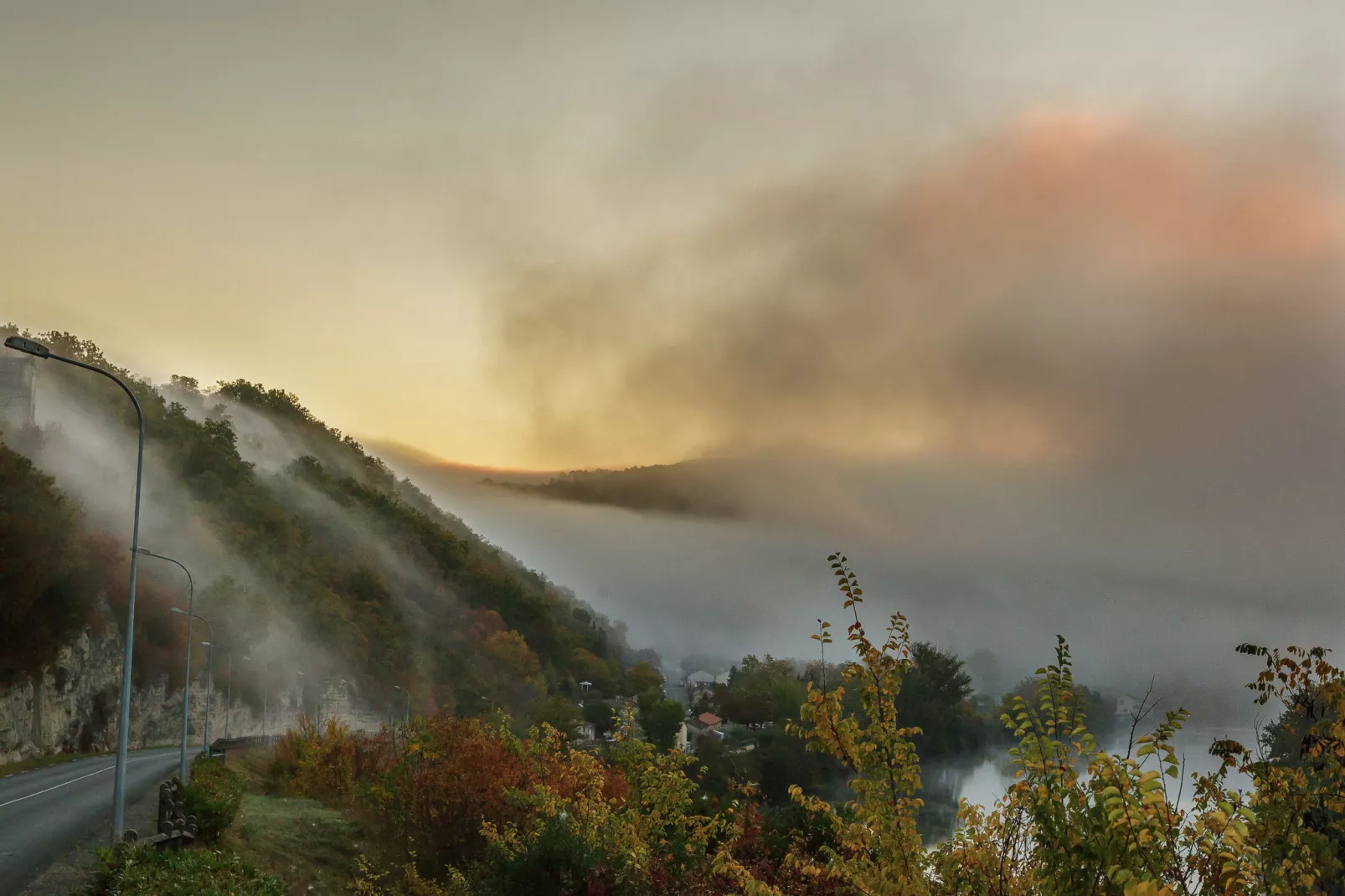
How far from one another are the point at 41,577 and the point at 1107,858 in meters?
51.1

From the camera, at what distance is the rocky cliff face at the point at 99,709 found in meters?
43.6

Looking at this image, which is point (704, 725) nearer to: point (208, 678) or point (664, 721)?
point (664, 721)

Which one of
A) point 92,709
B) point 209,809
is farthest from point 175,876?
point 92,709

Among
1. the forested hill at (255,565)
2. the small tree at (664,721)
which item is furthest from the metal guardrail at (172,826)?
the small tree at (664,721)

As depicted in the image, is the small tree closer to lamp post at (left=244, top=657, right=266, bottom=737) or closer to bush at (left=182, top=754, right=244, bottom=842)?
lamp post at (left=244, top=657, right=266, bottom=737)

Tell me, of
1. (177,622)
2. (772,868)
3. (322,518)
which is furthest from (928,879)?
(322,518)

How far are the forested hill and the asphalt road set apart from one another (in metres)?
8.15

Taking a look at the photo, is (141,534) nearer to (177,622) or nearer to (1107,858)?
(177,622)

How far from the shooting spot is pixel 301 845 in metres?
20.8

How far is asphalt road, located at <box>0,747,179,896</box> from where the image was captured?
18188mm

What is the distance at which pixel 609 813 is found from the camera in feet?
58.2

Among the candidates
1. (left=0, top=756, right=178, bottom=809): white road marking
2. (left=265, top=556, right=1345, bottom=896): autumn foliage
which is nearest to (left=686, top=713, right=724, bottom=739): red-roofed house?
(left=0, top=756, right=178, bottom=809): white road marking

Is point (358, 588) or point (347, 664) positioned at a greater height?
point (358, 588)

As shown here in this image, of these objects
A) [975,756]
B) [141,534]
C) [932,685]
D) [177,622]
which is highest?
[141,534]
